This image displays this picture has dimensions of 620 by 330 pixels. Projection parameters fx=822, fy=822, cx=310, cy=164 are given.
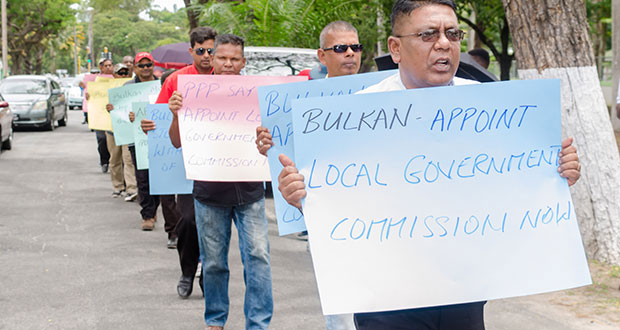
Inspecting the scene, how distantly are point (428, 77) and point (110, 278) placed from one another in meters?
4.67

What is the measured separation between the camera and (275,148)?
3.91 metres

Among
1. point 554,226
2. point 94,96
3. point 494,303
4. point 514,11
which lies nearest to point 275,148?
point 554,226

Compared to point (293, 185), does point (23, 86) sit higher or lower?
lower

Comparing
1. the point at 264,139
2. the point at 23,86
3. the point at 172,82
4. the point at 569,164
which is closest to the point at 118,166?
the point at 172,82

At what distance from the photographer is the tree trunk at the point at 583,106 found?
7.10 m

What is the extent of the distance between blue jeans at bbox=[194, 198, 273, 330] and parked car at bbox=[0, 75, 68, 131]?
65.5 feet

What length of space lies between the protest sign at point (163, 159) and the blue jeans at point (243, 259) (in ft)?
3.96

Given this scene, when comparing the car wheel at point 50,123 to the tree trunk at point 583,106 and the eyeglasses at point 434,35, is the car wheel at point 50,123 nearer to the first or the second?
the tree trunk at point 583,106

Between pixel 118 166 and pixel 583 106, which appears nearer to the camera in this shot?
pixel 583 106

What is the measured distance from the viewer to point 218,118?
16.8 feet

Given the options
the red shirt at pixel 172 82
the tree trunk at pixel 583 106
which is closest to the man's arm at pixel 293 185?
the red shirt at pixel 172 82

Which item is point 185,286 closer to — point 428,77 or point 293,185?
point 293,185

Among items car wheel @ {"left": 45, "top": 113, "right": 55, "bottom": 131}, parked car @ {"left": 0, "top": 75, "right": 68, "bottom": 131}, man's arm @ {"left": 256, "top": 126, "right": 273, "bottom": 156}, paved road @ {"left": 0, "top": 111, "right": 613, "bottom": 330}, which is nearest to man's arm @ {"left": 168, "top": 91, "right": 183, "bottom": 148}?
paved road @ {"left": 0, "top": 111, "right": 613, "bottom": 330}

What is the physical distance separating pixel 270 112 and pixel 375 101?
139 centimetres
